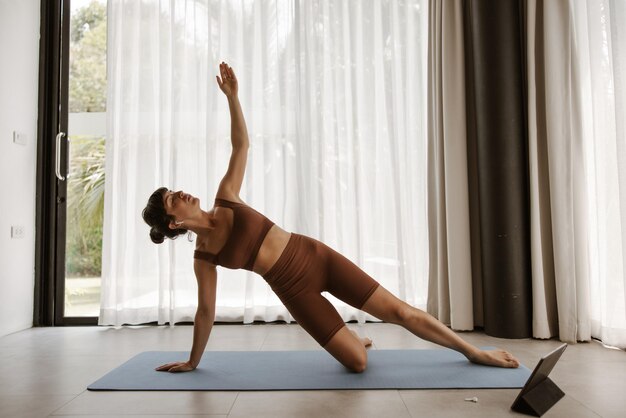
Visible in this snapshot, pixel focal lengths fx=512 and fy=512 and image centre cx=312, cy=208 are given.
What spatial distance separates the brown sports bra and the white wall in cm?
194

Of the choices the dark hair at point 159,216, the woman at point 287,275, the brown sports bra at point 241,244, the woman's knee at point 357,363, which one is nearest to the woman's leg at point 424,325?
the woman at point 287,275

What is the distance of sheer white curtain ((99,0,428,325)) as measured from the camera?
3.77 metres

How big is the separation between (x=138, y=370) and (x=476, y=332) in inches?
84.8

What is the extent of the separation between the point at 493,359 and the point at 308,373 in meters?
0.86

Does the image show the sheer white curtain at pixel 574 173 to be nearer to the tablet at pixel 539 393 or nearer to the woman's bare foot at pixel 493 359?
the woman's bare foot at pixel 493 359

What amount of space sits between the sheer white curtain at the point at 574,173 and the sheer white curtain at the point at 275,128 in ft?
2.78

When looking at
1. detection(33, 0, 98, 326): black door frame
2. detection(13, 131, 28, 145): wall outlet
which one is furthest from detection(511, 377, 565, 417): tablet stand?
detection(13, 131, 28, 145): wall outlet

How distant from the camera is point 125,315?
3.72m

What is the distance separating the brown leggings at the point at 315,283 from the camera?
92.5 inches

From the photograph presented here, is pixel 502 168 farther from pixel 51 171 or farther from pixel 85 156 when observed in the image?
pixel 51 171

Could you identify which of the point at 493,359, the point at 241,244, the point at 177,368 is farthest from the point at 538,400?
the point at 177,368

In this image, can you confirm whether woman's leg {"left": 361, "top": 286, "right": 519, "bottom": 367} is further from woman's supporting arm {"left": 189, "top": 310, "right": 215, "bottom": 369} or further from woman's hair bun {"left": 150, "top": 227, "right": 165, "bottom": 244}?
woman's hair bun {"left": 150, "top": 227, "right": 165, "bottom": 244}

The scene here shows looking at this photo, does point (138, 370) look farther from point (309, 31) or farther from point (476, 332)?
point (309, 31)

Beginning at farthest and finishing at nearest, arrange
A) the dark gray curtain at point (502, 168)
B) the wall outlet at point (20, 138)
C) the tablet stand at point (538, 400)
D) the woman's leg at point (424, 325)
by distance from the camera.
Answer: the wall outlet at point (20, 138) < the dark gray curtain at point (502, 168) < the woman's leg at point (424, 325) < the tablet stand at point (538, 400)
